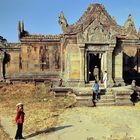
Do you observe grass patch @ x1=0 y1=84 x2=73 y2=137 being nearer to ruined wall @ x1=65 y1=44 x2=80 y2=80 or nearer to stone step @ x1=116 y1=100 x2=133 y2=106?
ruined wall @ x1=65 y1=44 x2=80 y2=80

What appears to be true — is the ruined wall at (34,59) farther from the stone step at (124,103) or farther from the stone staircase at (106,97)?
the stone step at (124,103)

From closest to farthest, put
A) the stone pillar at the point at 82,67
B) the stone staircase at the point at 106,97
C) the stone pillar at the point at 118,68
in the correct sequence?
the stone staircase at the point at 106,97
the stone pillar at the point at 82,67
the stone pillar at the point at 118,68

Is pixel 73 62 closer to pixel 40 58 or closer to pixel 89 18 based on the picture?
pixel 89 18

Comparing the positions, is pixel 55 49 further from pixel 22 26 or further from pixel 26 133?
pixel 26 133

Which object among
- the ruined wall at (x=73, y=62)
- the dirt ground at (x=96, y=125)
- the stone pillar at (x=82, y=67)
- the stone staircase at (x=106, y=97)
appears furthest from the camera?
the ruined wall at (x=73, y=62)

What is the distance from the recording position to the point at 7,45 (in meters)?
31.4

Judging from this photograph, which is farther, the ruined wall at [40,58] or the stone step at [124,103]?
the ruined wall at [40,58]

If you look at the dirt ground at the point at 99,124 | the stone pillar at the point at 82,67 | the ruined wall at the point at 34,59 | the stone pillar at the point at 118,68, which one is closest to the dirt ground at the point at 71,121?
the dirt ground at the point at 99,124

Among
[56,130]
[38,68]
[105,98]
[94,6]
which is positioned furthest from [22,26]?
[56,130]

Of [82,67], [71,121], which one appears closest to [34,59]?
[82,67]

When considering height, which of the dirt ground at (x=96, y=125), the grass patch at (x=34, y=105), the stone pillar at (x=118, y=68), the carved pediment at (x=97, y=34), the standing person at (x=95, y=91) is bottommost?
the dirt ground at (x=96, y=125)

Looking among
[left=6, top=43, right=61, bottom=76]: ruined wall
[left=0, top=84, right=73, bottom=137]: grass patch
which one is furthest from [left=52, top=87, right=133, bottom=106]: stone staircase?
[left=6, top=43, right=61, bottom=76]: ruined wall

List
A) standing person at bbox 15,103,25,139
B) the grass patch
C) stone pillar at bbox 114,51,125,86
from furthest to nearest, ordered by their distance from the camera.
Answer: stone pillar at bbox 114,51,125,86
the grass patch
standing person at bbox 15,103,25,139

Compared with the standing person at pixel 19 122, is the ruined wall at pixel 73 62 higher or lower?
higher
